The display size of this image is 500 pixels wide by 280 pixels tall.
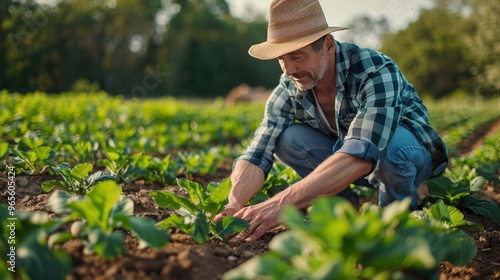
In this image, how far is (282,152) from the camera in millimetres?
3342

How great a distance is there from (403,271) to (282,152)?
1.93 metres

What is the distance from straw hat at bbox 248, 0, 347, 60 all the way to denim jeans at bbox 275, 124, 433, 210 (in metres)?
0.71

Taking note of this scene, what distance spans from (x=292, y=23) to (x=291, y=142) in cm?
83

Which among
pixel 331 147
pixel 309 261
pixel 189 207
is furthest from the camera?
pixel 331 147

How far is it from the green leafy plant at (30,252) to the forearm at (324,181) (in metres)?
1.11

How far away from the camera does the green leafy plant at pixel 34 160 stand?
9.67ft

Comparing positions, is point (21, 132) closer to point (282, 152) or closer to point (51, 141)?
point (51, 141)

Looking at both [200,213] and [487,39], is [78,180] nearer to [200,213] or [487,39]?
[200,213]

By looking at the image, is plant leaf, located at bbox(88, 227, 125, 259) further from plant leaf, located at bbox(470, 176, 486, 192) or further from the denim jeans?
plant leaf, located at bbox(470, 176, 486, 192)

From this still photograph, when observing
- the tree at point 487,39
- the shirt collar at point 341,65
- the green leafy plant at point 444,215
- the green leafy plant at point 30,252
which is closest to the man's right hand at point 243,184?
the shirt collar at point 341,65

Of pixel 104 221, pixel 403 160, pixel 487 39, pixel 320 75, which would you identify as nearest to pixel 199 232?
pixel 104 221

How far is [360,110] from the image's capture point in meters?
2.71

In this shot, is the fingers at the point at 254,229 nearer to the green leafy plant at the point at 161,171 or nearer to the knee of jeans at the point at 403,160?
the knee of jeans at the point at 403,160

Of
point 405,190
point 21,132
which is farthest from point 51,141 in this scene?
point 405,190
